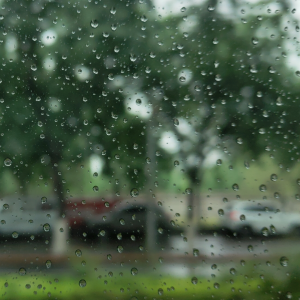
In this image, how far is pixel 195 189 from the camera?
97 centimetres

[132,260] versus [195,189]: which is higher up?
[195,189]

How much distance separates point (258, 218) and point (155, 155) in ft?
1.25

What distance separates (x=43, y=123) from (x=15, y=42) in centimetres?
31

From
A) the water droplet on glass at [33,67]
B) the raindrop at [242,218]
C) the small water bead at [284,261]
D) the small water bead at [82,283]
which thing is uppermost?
the water droplet on glass at [33,67]

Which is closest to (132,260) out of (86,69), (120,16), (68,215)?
(68,215)

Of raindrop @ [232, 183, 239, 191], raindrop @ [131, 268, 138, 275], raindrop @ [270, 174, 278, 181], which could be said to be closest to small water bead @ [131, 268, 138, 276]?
raindrop @ [131, 268, 138, 275]

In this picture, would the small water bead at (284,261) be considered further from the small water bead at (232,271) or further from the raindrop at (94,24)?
the raindrop at (94,24)

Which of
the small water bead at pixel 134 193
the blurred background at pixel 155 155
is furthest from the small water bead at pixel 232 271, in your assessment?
the small water bead at pixel 134 193

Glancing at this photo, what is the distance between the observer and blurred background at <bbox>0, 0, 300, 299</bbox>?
0.95 meters

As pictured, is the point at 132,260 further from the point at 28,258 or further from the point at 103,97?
the point at 103,97

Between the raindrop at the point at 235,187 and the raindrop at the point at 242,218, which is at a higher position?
the raindrop at the point at 235,187

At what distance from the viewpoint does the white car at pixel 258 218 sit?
3.09ft

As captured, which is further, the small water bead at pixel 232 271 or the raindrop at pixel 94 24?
the raindrop at pixel 94 24

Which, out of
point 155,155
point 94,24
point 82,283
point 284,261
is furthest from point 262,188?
point 94,24
